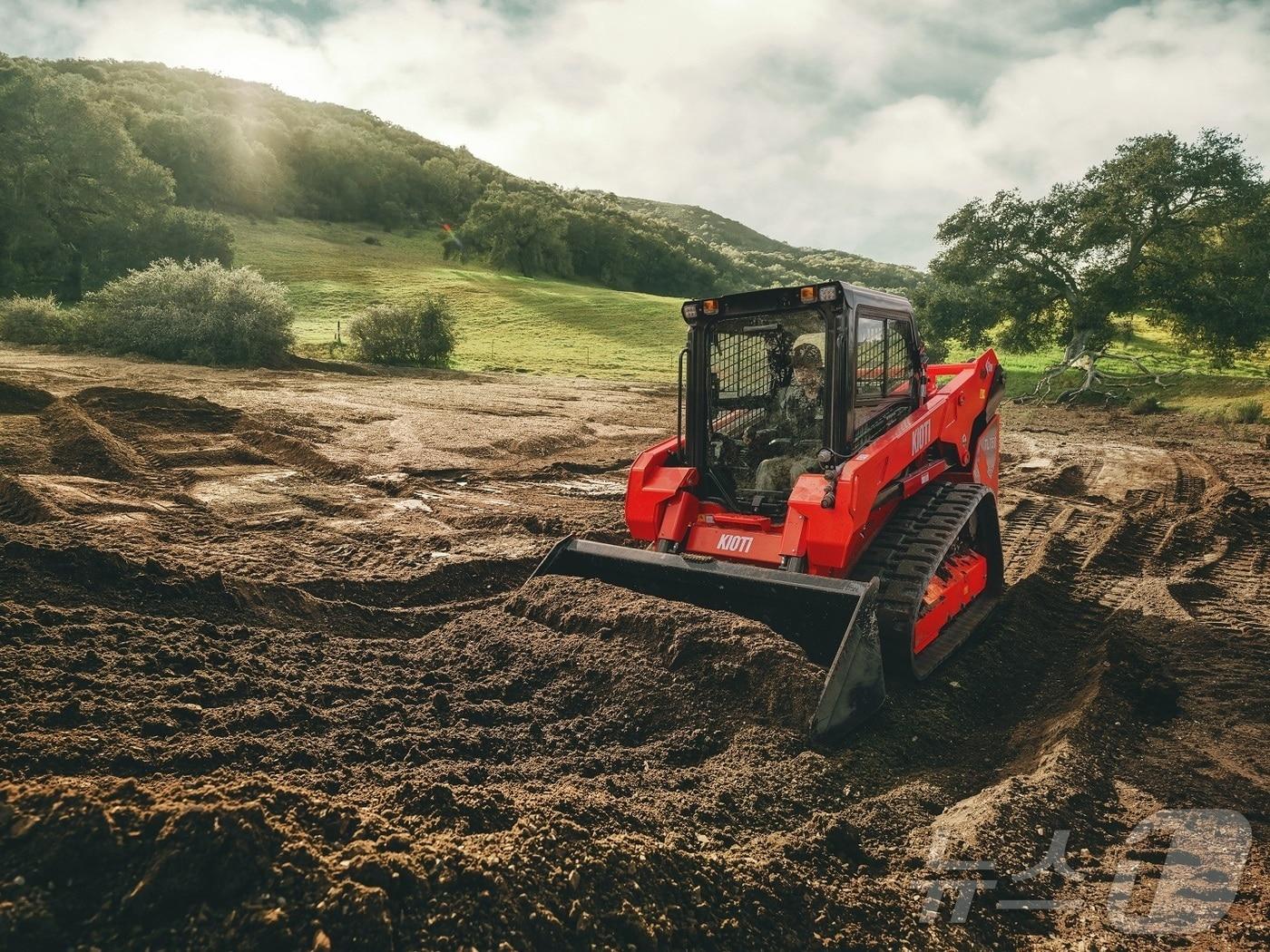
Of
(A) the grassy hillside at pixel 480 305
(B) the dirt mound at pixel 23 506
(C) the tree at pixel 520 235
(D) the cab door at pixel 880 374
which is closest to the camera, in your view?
(D) the cab door at pixel 880 374

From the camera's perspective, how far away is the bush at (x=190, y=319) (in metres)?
Result: 21.1

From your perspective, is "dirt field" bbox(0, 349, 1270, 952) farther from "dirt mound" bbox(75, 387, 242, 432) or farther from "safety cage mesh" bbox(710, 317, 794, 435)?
"dirt mound" bbox(75, 387, 242, 432)

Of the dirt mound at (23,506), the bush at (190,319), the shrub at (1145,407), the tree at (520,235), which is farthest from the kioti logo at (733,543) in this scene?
the tree at (520,235)

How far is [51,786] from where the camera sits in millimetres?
2439

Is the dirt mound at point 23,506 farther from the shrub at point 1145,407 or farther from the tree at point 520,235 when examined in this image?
the tree at point 520,235

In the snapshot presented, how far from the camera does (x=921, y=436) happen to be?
5645 mm

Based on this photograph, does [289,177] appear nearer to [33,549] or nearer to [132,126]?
[132,126]

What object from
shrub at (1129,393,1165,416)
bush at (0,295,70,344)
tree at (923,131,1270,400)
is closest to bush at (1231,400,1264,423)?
shrub at (1129,393,1165,416)

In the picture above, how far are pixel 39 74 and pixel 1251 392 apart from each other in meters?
45.1

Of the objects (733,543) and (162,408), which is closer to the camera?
(733,543)

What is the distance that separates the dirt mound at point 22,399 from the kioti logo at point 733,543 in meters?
10.9

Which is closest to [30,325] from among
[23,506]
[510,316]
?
[23,506]

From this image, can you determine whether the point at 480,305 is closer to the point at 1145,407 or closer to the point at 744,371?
the point at 1145,407

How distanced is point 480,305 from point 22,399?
31168mm
